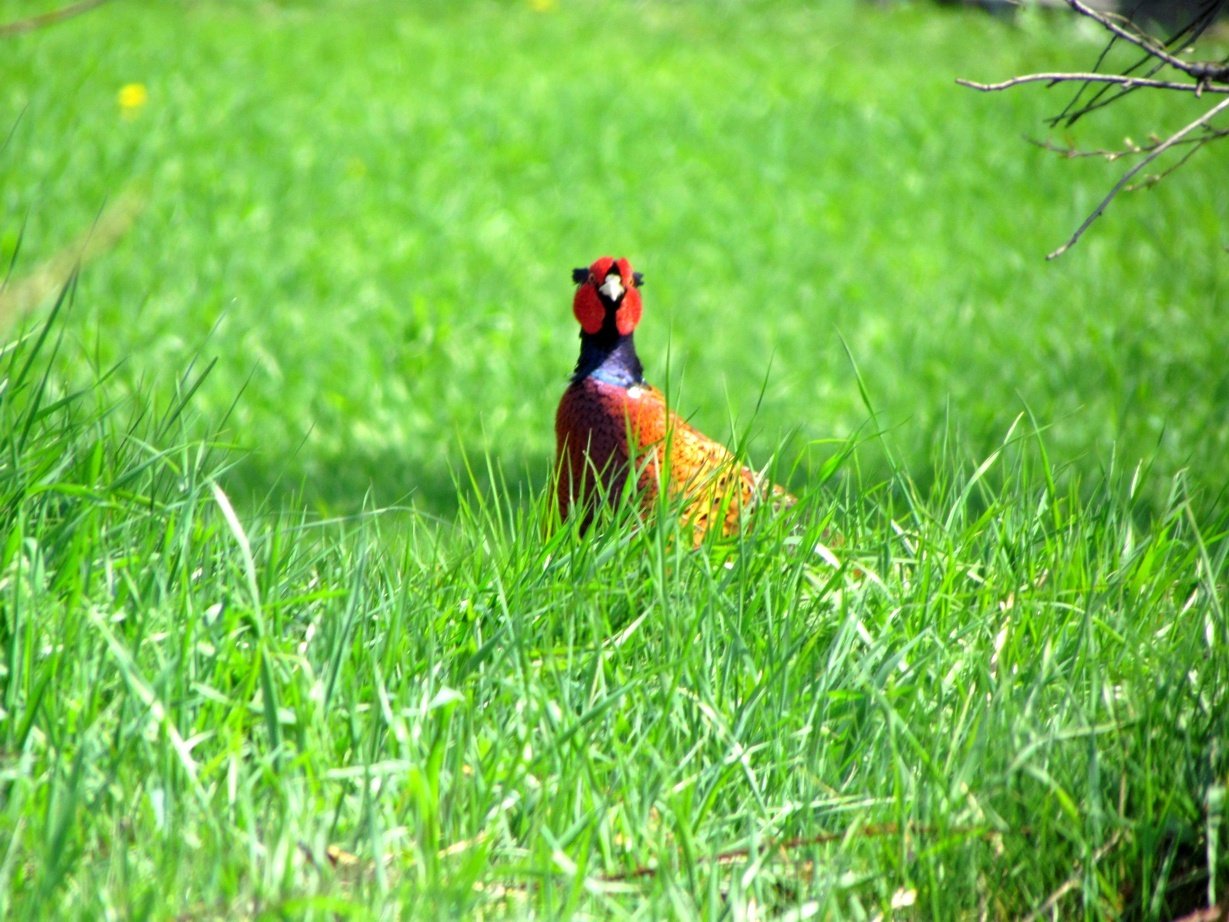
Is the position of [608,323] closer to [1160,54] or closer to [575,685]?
[575,685]

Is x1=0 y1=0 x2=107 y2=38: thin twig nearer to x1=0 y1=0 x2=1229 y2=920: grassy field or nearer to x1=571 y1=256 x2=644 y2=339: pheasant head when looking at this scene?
x1=0 y1=0 x2=1229 y2=920: grassy field

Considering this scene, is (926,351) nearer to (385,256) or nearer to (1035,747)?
(385,256)

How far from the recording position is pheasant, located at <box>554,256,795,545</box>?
2600 mm

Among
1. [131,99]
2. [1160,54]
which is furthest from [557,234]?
[1160,54]

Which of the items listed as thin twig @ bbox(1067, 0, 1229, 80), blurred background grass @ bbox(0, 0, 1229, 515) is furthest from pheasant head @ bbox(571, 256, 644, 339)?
blurred background grass @ bbox(0, 0, 1229, 515)

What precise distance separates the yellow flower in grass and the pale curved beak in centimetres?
607

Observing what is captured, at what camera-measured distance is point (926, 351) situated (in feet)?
20.9

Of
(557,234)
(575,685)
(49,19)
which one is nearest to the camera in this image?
(49,19)

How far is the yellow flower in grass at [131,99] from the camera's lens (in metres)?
7.94

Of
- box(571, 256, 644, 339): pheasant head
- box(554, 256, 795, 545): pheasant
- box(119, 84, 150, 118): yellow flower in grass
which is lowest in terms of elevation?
box(554, 256, 795, 545): pheasant

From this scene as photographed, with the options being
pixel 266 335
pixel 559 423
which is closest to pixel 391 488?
pixel 266 335

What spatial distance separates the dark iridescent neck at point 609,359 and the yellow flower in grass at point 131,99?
608cm

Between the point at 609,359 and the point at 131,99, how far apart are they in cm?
627

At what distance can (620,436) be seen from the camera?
2.69 metres
